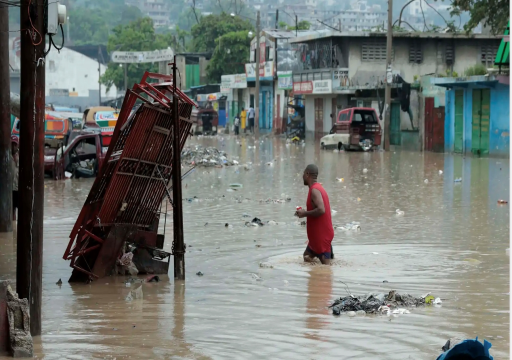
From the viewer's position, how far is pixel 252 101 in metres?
69.2

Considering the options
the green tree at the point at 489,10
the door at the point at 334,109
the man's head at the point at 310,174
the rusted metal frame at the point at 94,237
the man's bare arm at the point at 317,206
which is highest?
the green tree at the point at 489,10

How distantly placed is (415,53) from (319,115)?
756cm

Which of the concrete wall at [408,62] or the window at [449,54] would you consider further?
the window at [449,54]

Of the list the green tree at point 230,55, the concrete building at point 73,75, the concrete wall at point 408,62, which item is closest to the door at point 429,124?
the concrete wall at point 408,62

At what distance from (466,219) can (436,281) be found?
18.7ft

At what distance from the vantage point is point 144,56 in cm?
4912

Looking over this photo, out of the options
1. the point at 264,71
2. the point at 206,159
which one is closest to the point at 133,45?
the point at 264,71

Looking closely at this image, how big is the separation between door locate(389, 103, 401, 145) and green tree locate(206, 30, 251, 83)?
113ft

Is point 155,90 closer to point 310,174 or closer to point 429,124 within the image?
point 310,174

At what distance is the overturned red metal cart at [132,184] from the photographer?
9.77 meters

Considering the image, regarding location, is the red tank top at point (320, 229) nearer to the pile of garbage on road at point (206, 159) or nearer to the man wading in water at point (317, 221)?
the man wading in water at point (317, 221)

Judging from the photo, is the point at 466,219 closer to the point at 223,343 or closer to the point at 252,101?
the point at 223,343

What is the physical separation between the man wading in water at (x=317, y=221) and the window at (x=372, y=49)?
3890 cm

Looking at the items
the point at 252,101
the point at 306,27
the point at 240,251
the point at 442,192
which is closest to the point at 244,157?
the point at 442,192
